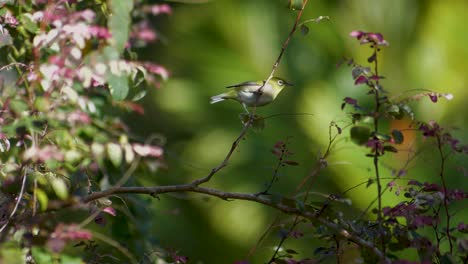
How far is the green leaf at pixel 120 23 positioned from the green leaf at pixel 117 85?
7 cm

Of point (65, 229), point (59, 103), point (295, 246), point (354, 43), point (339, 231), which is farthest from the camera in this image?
point (354, 43)

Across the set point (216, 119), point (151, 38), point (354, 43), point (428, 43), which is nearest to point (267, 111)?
point (216, 119)

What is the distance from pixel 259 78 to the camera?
4684mm

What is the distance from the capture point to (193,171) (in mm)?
4680

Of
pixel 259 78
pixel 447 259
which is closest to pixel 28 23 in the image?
pixel 447 259

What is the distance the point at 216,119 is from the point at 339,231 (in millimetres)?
2563

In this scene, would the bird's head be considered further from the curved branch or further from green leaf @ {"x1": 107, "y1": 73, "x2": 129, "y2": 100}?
green leaf @ {"x1": 107, "y1": 73, "x2": 129, "y2": 100}

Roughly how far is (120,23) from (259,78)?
282cm

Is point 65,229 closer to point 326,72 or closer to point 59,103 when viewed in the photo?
point 59,103

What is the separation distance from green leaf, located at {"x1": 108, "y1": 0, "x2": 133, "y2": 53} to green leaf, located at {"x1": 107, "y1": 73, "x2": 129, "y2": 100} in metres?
0.07

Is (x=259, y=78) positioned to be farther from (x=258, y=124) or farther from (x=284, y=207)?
(x=284, y=207)

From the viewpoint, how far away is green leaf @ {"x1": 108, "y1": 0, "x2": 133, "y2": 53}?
6.18 ft

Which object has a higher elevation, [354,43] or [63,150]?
[354,43]

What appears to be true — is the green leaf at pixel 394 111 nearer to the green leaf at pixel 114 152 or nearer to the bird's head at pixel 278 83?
the green leaf at pixel 114 152
